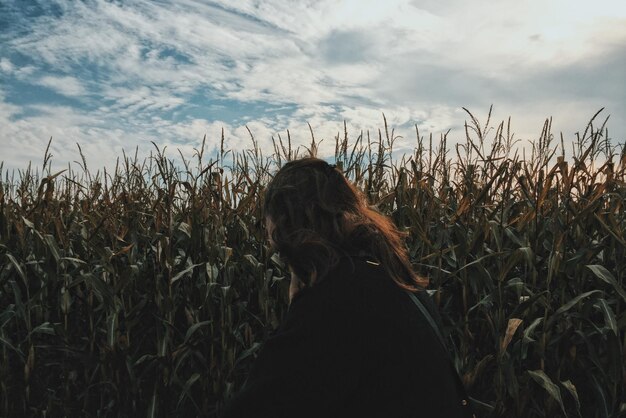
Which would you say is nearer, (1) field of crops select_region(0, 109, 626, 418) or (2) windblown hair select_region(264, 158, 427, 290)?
(2) windblown hair select_region(264, 158, 427, 290)

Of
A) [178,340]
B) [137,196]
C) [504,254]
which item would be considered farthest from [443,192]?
[137,196]

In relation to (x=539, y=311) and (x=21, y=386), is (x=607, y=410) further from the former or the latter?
(x=21, y=386)

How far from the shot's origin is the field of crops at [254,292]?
10.9 ft

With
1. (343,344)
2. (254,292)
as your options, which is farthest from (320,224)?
(254,292)

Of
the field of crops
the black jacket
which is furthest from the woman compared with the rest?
the field of crops

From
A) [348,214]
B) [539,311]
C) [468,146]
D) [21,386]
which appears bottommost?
[21,386]

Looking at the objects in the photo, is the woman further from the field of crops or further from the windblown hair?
the field of crops

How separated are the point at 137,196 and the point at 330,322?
3.54 m

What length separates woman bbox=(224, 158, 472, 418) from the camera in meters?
1.48

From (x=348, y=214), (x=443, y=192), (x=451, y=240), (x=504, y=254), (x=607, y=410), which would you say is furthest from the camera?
(x=443, y=192)

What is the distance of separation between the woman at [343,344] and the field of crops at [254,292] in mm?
1743

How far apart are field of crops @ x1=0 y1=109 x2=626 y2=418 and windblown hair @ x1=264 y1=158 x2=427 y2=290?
5.51ft

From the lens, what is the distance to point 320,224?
1738 millimetres

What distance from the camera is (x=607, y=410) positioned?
127 inches
